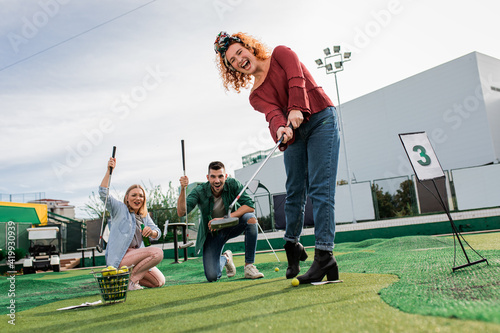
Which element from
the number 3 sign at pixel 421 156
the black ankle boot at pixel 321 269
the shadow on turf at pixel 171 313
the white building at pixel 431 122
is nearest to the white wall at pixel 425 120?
the white building at pixel 431 122

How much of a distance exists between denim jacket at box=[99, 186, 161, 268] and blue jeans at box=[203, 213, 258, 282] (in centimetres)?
71

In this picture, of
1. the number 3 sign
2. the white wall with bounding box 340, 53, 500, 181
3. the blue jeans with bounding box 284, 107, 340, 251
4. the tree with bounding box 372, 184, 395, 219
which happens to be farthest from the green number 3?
the white wall with bounding box 340, 53, 500, 181

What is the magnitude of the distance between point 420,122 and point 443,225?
Result: 38.1ft

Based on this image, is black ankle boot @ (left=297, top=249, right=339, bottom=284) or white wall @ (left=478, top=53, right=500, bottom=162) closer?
black ankle boot @ (left=297, top=249, right=339, bottom=284)

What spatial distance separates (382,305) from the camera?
1346 mm

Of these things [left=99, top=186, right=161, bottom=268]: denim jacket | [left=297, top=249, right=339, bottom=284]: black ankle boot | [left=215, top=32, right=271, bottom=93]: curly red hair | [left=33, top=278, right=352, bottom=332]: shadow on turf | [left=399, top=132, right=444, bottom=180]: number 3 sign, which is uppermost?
[left=215, top=32, right=271, bottom=93]: curly red hair

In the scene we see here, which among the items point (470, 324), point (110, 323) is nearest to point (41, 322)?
point (110, 323)

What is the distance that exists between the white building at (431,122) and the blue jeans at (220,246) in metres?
11.0

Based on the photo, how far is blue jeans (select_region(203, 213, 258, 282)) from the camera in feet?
10.9

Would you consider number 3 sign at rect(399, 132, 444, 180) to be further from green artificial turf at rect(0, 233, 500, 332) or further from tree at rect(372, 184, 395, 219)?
tree at rect(372, 184, 395, 219)

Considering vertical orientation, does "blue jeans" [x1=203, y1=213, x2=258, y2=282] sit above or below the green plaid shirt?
below

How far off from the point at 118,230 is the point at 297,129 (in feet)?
5.65

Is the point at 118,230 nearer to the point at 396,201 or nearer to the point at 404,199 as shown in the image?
the point at 404,199

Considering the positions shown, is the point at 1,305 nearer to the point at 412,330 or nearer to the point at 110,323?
the point at 110,323
